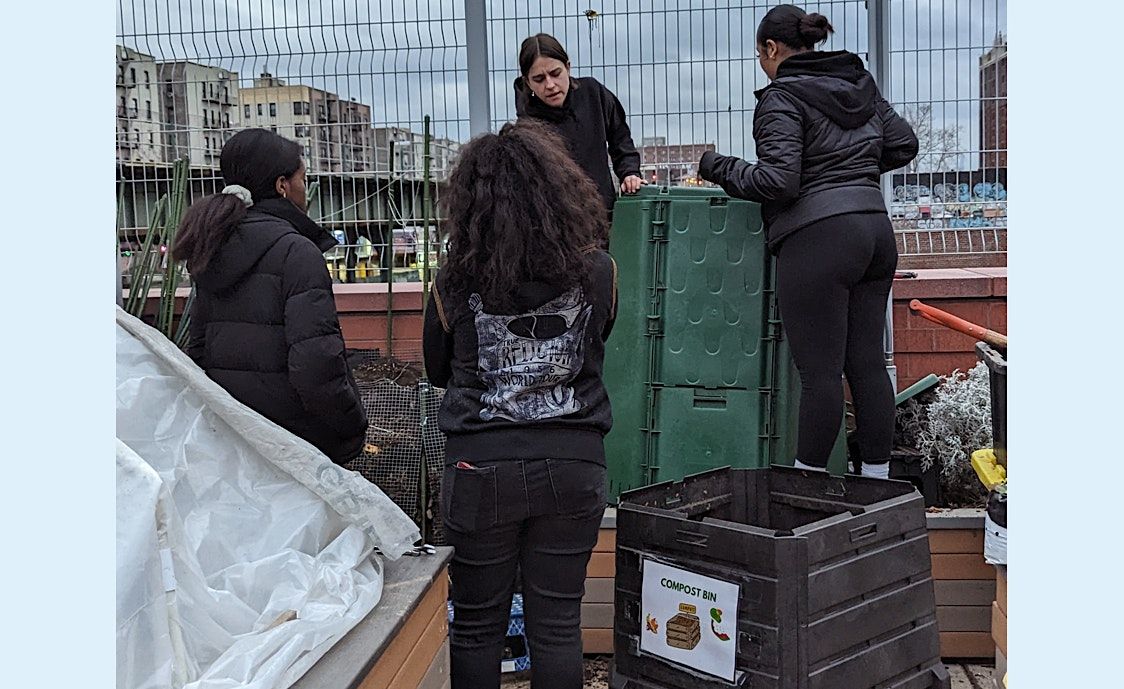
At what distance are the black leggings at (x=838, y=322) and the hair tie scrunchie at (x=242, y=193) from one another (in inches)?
64.3

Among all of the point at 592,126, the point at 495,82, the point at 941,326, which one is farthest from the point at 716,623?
the point at 495,82

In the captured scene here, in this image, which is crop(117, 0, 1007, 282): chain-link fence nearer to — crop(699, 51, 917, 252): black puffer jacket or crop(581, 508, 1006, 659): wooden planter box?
crop(699, 51, 917, 252): black puffer jacket

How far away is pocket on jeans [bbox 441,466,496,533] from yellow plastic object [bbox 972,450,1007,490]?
1645 millimetres

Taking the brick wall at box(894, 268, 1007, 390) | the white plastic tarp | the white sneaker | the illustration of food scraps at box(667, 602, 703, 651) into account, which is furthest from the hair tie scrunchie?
the brick wall at box(894, 268, 1007, 390)

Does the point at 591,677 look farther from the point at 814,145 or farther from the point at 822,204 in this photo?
the point at 814,145

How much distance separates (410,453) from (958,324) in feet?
6.75

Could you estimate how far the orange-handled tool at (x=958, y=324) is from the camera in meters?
3.63

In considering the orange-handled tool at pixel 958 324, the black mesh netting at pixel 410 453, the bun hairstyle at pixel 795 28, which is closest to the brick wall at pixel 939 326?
the orange-handled tool at pixel 958 324

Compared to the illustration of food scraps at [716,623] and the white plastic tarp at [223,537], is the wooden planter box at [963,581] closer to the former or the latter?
the illustration of food scraps at [716,623]

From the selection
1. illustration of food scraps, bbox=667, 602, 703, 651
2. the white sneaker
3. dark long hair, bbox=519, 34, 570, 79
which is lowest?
illustration of food scraps, bbox=667, 602, 703, 651

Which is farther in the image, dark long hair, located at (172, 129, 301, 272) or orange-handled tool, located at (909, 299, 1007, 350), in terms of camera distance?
orange-handled tool, located at (909, 299, 1007, 350)

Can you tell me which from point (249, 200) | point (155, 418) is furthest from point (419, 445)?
point (155, 418)

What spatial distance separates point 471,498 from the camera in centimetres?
243

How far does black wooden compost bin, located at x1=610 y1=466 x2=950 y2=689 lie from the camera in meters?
2.36
